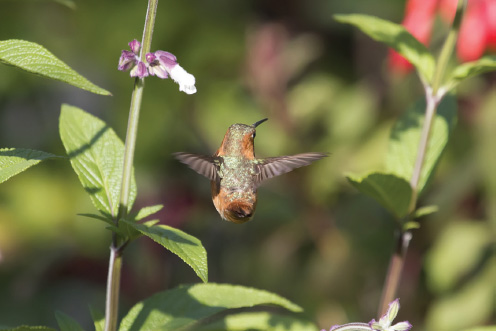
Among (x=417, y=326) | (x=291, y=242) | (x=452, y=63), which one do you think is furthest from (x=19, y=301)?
(x=452, y=63)

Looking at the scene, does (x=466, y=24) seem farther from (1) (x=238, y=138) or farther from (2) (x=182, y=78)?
(2) (x=182, y=78)

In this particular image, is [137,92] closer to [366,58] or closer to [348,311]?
[348,311]

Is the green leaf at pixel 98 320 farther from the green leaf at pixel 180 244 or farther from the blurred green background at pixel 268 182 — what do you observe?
the blurred green background at pixel 268 182

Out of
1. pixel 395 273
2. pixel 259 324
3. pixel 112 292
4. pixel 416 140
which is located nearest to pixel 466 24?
pixel 416 140

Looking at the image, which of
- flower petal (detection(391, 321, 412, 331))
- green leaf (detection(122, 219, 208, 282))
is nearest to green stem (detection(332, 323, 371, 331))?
flower petal (detection(391, 321, 412, 331))

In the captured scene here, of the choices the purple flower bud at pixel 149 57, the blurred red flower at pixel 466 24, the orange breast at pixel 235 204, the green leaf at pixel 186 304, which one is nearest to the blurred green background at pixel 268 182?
the blurred red flower at pixel 466 24
